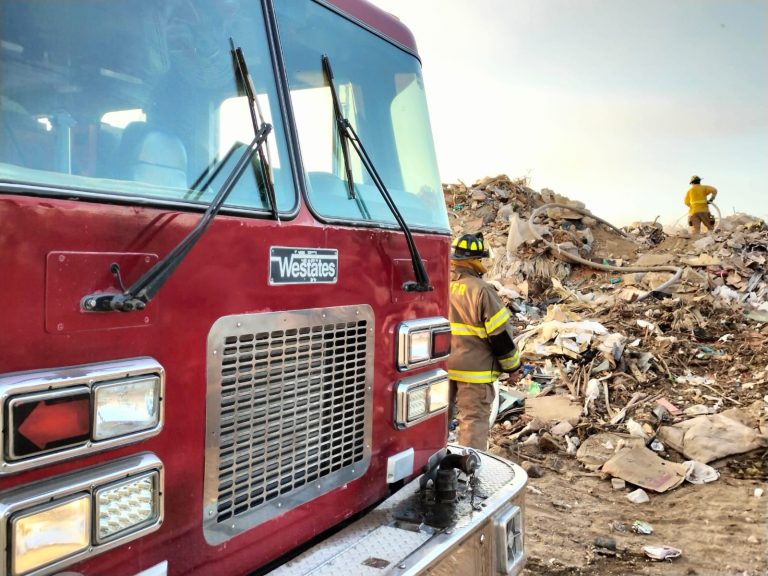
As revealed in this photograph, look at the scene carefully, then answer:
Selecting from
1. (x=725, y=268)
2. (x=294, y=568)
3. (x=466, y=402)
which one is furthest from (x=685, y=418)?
(x=725, y=268)

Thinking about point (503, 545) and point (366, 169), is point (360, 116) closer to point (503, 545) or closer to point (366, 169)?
point (366, 169)

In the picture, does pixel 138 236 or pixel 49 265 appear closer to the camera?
pixel 49 265

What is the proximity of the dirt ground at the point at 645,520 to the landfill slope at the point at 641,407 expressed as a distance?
0.05 feet

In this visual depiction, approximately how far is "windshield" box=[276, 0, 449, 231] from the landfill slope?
2858 mm

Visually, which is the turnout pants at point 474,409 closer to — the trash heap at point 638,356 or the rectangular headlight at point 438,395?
the trash heap at point 638,356

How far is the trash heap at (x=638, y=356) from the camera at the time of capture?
6.51 meters

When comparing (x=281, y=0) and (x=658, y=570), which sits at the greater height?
(x=281, y=0)

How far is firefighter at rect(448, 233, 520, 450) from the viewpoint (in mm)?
4961

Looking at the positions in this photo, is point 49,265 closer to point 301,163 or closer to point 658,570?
point 301,163

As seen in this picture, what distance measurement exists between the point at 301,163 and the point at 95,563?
1413mm

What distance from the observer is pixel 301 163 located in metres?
2.33

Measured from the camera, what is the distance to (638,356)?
29.8 feet

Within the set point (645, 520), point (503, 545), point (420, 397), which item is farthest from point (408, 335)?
point (645, 520)

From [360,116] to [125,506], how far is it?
1.85 metres
